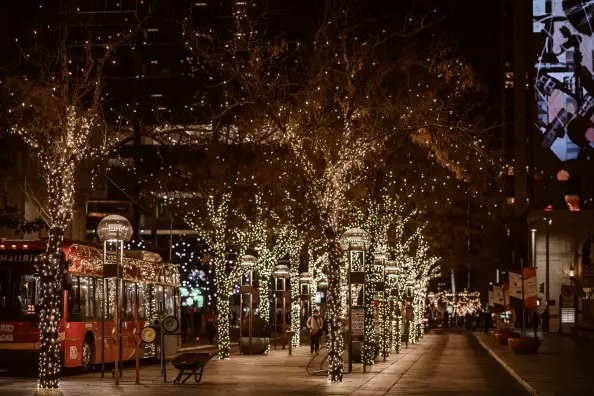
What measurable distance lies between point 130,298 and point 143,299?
180 centimetres

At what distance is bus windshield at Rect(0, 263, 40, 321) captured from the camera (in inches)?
1203

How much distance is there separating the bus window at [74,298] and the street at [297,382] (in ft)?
6.07

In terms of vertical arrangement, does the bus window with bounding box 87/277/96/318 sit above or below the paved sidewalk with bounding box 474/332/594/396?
above

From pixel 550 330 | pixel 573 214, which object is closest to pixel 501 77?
pixel 573 214

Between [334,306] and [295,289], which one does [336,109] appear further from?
[295,289]

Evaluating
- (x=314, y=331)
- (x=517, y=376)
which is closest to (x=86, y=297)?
Result: (x=517, y=376)

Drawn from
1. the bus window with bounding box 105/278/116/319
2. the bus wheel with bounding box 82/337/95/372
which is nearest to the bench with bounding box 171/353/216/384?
the bus wheel with bounding box 82/337/95/372

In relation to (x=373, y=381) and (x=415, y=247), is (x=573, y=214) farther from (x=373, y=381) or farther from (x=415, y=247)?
(x=373, y=381)

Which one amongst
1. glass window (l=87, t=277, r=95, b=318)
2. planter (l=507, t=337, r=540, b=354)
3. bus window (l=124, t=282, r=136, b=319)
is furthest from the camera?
planter (l=507, t=337, r=540, b=354)

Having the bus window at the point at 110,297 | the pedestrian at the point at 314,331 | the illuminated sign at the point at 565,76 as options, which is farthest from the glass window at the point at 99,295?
the illuminated sign at the point at 565,76

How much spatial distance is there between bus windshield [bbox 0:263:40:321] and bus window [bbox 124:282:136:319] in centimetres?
564

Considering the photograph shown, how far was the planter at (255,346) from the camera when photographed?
46.1m

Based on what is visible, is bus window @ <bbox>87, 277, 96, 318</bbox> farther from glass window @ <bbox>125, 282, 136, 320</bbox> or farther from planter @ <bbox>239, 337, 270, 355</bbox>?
planter @ <bbox>239, 337, 270, 355</bbox>

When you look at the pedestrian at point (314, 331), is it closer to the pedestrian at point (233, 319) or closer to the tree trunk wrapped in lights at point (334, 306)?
the tree trunk wrapped in lights at point (334, 306)
